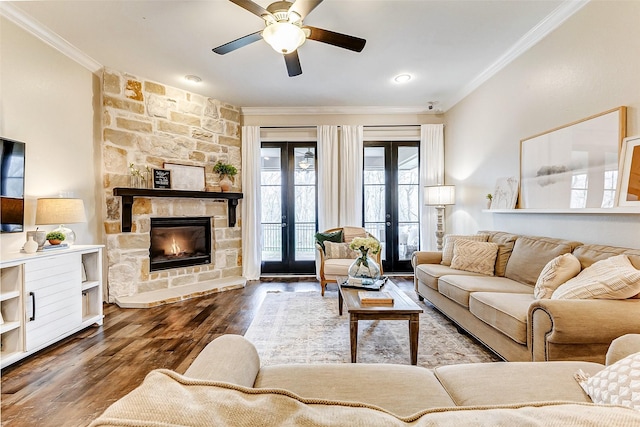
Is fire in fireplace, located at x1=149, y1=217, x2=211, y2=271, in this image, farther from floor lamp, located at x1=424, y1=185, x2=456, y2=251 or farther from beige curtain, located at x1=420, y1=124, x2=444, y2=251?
beige curtain, located at x1=420, y1=124, x2=444, y2=251

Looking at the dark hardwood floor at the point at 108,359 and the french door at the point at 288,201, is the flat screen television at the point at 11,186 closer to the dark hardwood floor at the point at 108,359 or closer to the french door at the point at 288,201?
the dark hardwood floor at the point at 108,359

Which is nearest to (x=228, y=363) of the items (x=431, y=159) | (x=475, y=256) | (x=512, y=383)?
(x=512, y=383)

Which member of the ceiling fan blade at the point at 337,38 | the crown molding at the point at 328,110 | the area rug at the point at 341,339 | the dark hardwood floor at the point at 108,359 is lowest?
the dark hardwood floor at the point at 108,359

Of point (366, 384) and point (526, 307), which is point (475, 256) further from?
point (366, 384)

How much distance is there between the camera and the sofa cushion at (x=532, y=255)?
2426 millimetres

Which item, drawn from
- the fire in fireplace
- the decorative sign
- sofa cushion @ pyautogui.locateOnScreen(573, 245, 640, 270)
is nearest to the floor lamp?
sofa cushion @ pyautogui.locateOnScreen(573, 245, 640, 270)

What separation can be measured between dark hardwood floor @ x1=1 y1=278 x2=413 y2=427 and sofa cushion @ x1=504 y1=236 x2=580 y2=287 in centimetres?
270

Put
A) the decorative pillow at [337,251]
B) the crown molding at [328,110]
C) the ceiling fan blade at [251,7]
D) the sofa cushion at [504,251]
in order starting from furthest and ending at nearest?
the crown molding at [328,110] < the decorative pillow at [337,251] < the sofa cushion at [504,251] < the ceiling fan blade at [251,7]

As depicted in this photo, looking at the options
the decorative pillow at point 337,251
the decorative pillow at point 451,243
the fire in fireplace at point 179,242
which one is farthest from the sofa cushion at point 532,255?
the fire in fireplace at point 179,242

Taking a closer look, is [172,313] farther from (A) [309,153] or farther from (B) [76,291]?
(A) [309,153]

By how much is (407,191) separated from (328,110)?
6.43ft

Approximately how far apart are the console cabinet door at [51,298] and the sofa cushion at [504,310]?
3516 millimetres

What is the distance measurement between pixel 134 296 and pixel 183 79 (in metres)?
2.92

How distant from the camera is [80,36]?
9.66ft
